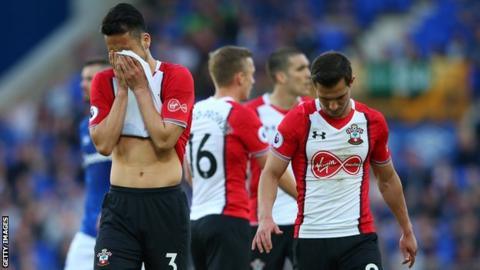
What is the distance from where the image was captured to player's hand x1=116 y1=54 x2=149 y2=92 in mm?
7422

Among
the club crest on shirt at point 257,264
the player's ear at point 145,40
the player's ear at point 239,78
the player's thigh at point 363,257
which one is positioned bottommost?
the club crest on shirt at point 257,264

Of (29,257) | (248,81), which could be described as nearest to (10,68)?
(29,257)

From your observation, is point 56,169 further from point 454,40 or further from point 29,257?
point 454,40

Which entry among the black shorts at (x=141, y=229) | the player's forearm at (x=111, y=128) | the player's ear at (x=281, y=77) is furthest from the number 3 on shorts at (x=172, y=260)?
the player's ear at (x=281, y=77)

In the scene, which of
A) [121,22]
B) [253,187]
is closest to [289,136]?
[121,22]

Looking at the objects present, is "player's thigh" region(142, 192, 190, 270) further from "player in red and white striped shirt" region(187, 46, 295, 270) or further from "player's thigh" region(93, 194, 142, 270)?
"player in red and white striped shirt" region(187, 46, 295, 270)

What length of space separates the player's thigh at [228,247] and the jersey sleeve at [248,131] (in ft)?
1.85

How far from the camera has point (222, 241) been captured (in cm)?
923

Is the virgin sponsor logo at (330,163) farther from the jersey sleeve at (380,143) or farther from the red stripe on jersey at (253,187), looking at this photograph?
the red stripe on jersey at (253,187)

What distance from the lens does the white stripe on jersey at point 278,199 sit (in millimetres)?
9992

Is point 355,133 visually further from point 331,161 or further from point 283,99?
point 283,99

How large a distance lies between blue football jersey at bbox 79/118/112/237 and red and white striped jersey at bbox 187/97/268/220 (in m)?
0.90

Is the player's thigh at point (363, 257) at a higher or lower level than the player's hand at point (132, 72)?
lower

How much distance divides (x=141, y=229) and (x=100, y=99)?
0.86 metres
